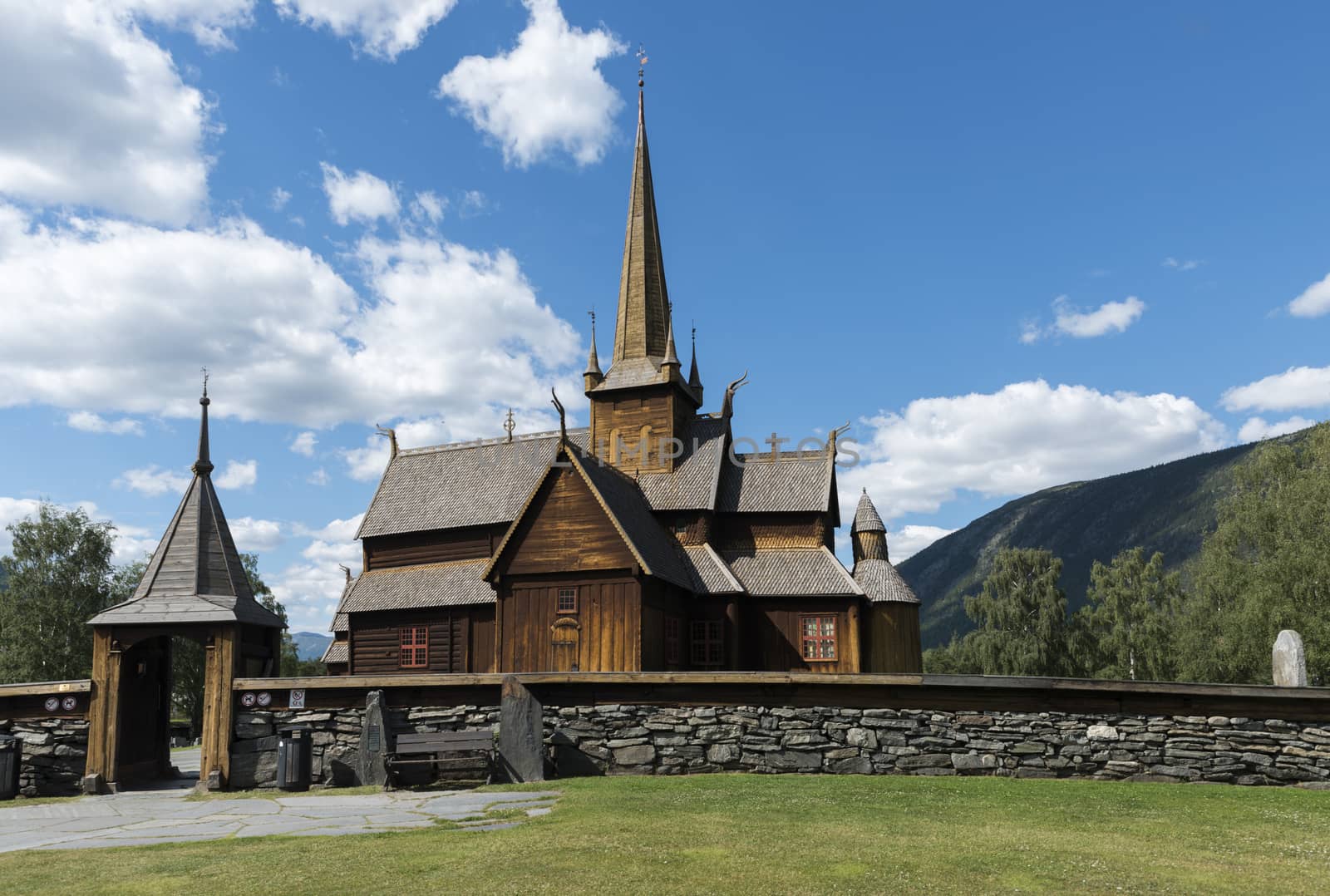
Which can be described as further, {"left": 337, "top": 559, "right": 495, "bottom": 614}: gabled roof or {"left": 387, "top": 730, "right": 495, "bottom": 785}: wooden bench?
{"left": 337, "top": 559, "right": 495, "bottom": 614}: gabled roof

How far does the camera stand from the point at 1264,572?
38438 mm

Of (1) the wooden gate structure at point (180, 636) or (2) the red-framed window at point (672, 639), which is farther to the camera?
(2) the red-framed window at point (672, 639)

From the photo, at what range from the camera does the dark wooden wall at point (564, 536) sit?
27422mm

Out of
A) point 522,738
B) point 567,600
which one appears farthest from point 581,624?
point 522,738

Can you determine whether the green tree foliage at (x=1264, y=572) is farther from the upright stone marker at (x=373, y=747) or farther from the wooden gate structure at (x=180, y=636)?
the wooden gate structure at (x=180, y=636)

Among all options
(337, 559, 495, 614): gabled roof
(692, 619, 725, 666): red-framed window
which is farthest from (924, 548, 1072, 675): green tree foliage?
(337, 559, 495, 614): gabled roof

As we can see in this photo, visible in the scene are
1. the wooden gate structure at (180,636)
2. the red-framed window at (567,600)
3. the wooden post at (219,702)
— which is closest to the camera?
the wooden post at (219,702)

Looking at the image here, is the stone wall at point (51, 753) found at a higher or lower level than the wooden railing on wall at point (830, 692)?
lower

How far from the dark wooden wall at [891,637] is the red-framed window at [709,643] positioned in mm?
4575

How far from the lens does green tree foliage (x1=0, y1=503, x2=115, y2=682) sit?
168 feet

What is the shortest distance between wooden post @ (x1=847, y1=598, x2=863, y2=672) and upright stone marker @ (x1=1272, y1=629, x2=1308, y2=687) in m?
13.7

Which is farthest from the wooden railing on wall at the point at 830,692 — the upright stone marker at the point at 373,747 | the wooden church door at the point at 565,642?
the wooden church door at the point at 565,642

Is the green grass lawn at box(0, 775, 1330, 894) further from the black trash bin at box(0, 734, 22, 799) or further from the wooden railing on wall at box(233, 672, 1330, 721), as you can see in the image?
the black trash bin at box(0, 734, 22, 799)

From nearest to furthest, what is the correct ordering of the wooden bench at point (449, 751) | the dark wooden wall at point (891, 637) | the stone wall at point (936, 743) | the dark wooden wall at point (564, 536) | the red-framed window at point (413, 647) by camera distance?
the stone wall at point (936, 743) → the wooden bench at point (449, 751) → the dark wooden wall at point (564, 536) → the dark wooden wall at point (891, 637) → the red-framed window at point (413, 647)
